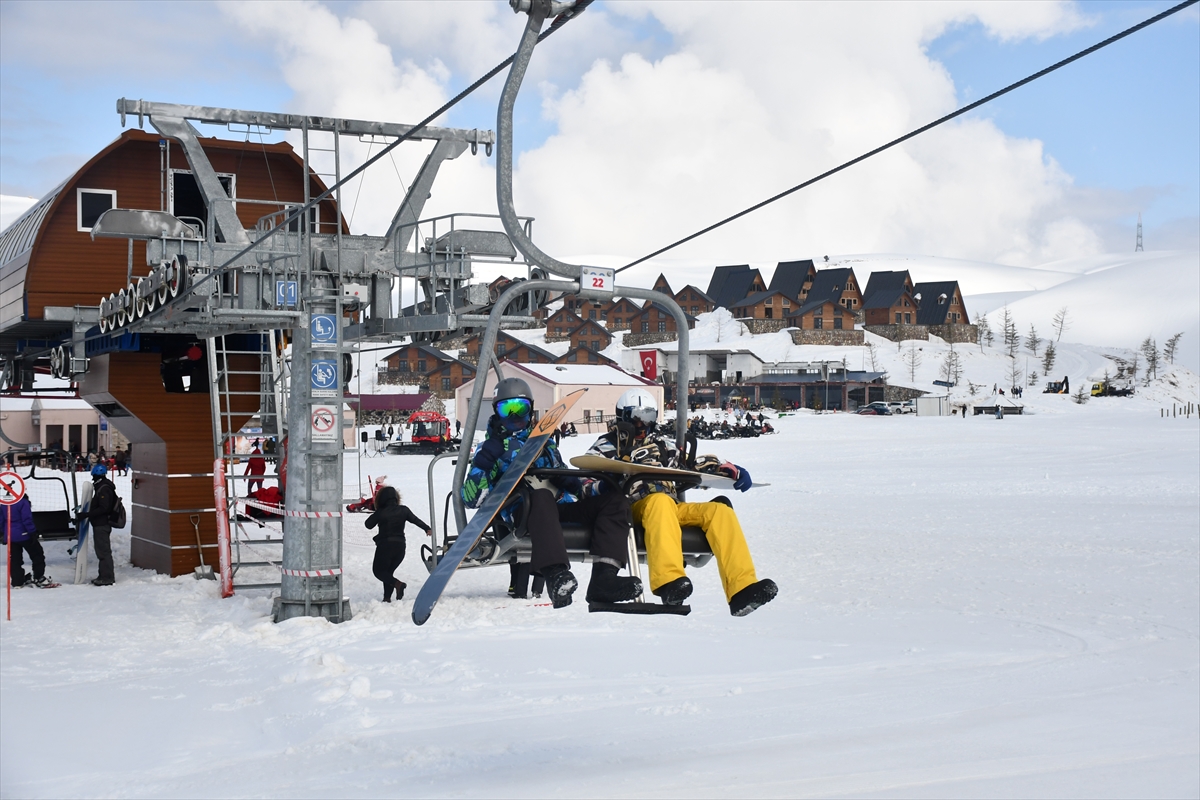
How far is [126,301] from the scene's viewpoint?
51.5 ft

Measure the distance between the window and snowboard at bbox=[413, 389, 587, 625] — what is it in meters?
14.7

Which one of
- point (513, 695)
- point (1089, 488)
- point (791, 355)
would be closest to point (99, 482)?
point (513, 695)

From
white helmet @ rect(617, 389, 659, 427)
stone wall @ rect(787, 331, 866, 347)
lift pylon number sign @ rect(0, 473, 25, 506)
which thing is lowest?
lift pylon number sign @ rect(0, 473, 25, 506)

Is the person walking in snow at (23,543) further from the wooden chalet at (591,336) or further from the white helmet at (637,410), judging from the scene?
the wooden chalet at (591,336)

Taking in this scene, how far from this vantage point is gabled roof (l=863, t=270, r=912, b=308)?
120625 millimetres

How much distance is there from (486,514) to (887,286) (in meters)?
127

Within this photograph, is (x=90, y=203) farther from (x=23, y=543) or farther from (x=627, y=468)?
(x=627, y=468)

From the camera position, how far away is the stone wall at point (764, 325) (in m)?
122

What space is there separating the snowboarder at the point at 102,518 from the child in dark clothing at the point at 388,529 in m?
5.42

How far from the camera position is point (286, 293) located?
14.4 m

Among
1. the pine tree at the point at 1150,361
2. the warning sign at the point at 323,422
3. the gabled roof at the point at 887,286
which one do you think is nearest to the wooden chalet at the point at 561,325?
the gabled roof at the point at 887,286

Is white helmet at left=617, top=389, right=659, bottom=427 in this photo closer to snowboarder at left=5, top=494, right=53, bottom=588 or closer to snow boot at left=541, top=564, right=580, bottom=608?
snow boot at left=541, top=564, right=580, bottom=608

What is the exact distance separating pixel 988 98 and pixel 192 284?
9974mm

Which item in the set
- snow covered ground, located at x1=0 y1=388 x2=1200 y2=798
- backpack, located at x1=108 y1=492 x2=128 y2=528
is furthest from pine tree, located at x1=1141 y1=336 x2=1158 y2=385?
backpack, located at x1=108 y1=492 x2=128 y2=528
